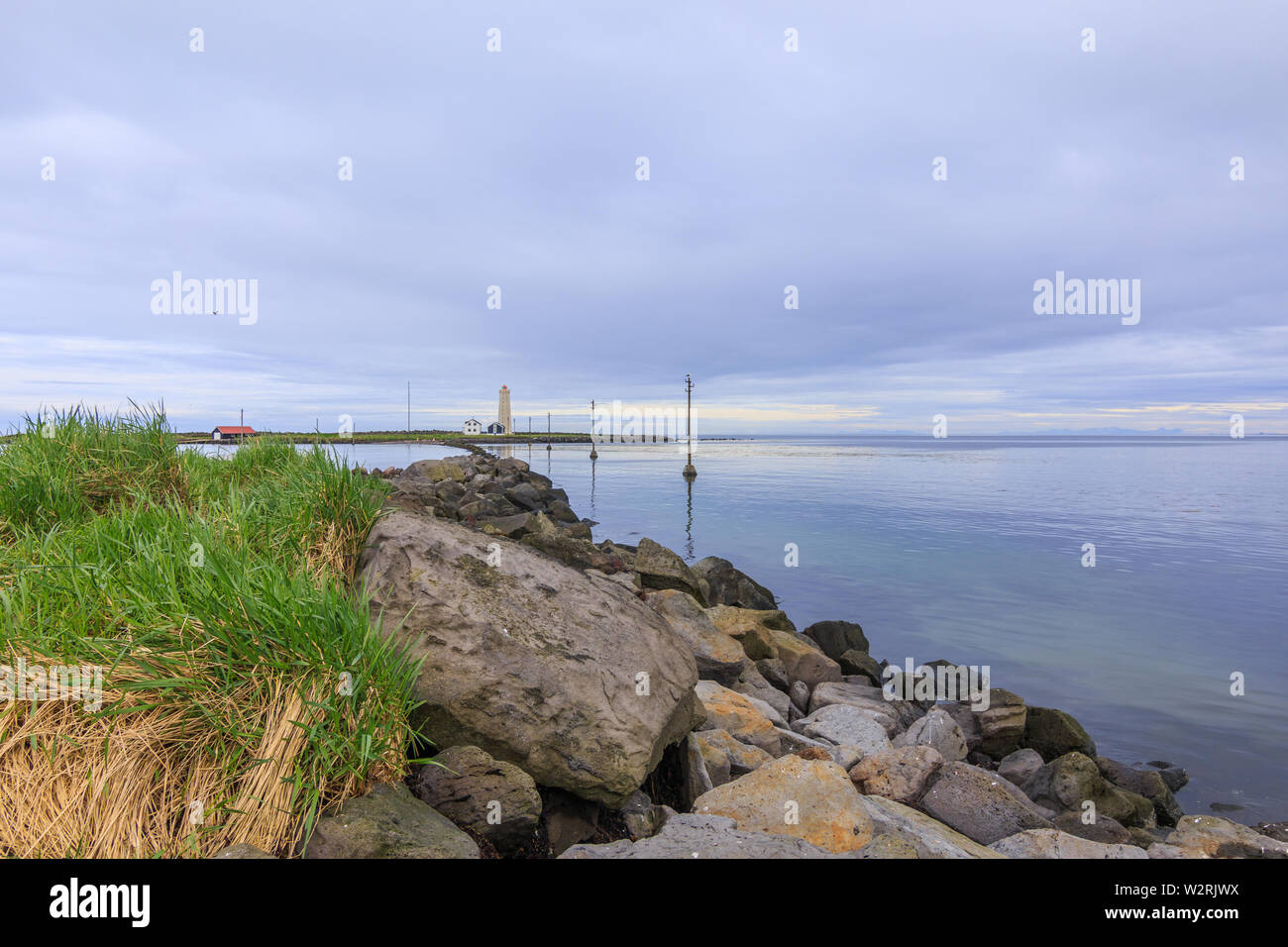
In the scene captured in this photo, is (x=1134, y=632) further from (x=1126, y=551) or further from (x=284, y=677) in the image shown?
(x=284, y=677)

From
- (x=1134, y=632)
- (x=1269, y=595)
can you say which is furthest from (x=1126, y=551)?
(x=1134, y=632)

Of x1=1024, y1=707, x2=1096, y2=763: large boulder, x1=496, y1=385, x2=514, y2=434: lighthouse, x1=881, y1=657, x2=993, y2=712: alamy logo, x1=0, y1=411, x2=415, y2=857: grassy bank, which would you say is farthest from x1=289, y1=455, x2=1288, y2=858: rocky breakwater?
x1=496, y1=385, x2=514, y2=434: lighthouse

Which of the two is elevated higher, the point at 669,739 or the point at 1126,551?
the point at 669,739

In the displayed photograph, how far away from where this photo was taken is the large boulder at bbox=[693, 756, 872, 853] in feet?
15.0

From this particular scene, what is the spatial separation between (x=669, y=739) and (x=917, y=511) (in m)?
38.0

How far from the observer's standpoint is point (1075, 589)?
69.6 feet

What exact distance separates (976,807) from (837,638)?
8.19 m

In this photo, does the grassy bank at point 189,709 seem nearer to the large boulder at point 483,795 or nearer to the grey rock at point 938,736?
the large boulder at point 483,795

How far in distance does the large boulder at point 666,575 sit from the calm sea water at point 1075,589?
475 centimetres

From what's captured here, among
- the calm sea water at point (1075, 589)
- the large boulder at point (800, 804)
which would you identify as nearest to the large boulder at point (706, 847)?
the large boulder at point (800, 804)

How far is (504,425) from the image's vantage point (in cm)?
16212

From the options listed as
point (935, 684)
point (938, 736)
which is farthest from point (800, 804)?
point (935, 684)

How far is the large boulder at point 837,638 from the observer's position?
14297 millimetres

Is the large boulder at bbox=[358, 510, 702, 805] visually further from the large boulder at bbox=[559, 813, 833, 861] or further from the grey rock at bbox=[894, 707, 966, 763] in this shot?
the grey rock at bbox=[894, 707, 966, 763]
